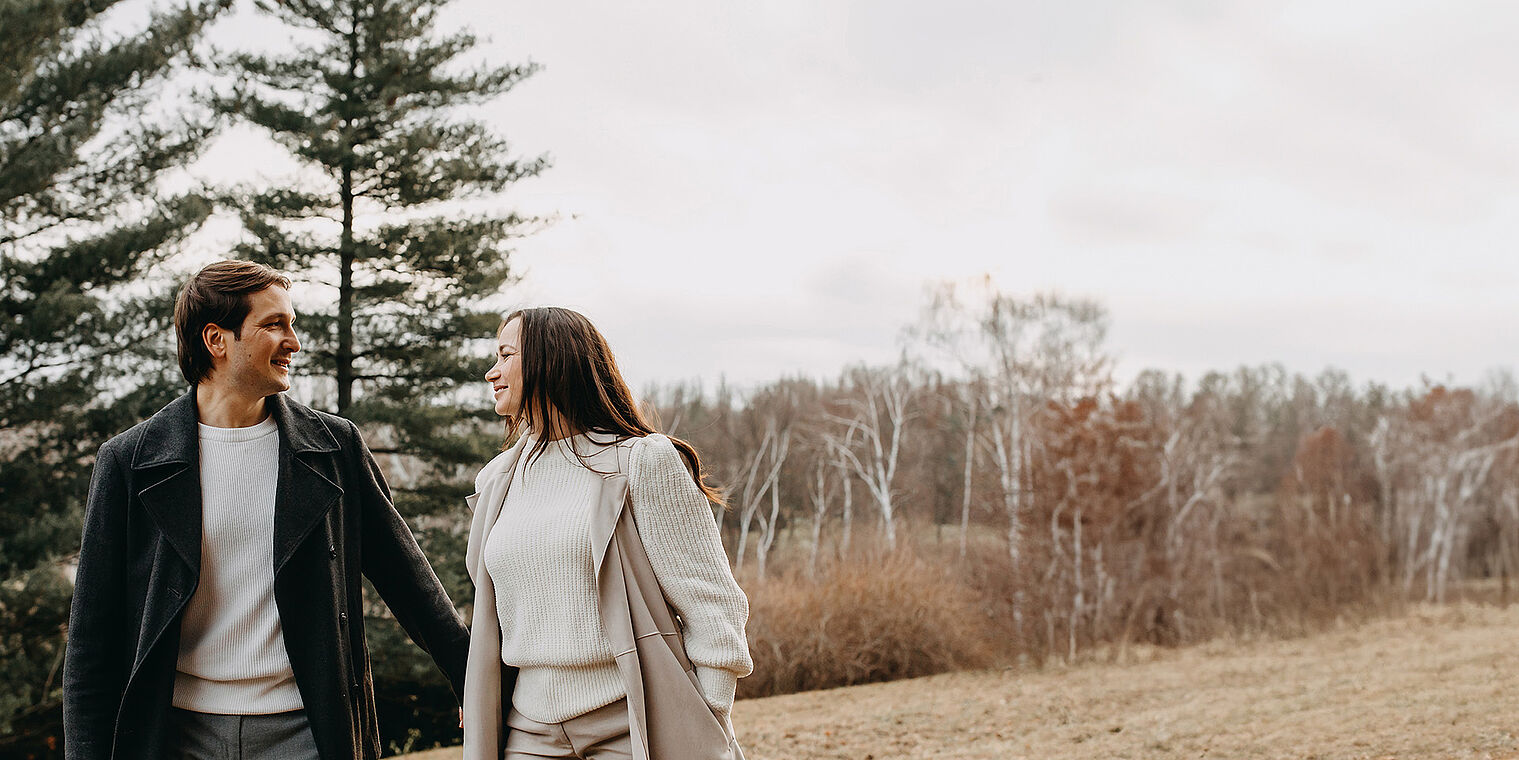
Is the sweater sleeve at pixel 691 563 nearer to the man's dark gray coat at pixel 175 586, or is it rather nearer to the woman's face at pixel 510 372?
the woman's face at pixel 510 372

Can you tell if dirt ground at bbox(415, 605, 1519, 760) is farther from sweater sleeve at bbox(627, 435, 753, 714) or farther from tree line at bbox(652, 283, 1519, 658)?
sweater sleeve at bbox(627, 435, 753, 714)

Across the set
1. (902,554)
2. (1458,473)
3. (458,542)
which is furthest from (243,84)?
(1458,473)

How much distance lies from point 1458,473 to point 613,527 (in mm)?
46368

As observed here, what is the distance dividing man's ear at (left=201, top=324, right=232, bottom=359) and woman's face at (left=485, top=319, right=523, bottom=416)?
0.65 m

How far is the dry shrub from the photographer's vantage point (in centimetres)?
1583

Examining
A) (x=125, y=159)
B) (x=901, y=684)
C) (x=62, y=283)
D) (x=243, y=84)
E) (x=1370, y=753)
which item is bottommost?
(x=901, y=684)

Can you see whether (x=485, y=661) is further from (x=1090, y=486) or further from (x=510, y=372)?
(x=1090, y=486)

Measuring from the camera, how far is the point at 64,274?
41.1 ft

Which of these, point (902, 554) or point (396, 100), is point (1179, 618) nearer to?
point (902, 554)

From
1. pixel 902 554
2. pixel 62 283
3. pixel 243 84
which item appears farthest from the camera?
pixel 902 554

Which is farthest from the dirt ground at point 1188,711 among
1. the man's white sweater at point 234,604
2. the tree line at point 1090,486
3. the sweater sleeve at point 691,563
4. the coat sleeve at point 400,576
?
the man's white sweater at point 234,604

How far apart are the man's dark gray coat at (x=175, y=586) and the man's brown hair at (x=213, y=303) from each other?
0.17 metres

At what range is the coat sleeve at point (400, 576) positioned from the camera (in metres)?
3.08

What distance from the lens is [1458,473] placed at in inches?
A: 1619
